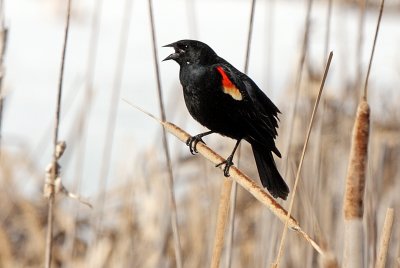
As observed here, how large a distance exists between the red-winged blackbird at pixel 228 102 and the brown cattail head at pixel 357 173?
0.22 m

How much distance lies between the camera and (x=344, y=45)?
1887 mm

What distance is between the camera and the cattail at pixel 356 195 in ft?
1.92

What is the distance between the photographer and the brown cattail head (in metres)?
0.59

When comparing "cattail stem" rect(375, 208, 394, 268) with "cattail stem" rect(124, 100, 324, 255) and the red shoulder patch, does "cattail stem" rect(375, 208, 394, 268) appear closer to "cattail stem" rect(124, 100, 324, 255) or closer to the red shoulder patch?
"cattail stem" rect(124, 100, 324, 255)

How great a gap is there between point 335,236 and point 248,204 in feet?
2.79

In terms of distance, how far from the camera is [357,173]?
1.94ft

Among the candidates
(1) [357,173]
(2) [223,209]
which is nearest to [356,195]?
(1) [357,173]

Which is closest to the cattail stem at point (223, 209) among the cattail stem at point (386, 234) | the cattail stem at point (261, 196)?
the cattail stem at point (261, 196)

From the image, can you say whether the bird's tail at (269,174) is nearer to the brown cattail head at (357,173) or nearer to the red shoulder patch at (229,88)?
the red shoulder patch at (229,88)

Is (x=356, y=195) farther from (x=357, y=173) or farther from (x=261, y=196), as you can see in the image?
(x=261, y=196)

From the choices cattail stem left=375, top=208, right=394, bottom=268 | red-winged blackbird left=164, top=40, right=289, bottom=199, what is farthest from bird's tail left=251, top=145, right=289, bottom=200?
cattail stem left=375, top=208, right=394, bottom=268

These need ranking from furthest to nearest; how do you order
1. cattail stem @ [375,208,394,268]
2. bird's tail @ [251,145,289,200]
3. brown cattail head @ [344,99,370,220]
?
bird's tail @ [251,145,289,200]
cattail stem @ [375,208,394,268]
brown cattail head @ [344,99,370,220]

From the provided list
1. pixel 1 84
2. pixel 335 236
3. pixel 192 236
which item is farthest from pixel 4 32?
pixel 192 236

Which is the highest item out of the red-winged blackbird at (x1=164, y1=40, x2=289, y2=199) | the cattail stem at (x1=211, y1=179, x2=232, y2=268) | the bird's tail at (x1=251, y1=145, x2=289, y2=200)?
the red-winged blackbird at (x1=164, y1=40, x2=289, y2=199)
